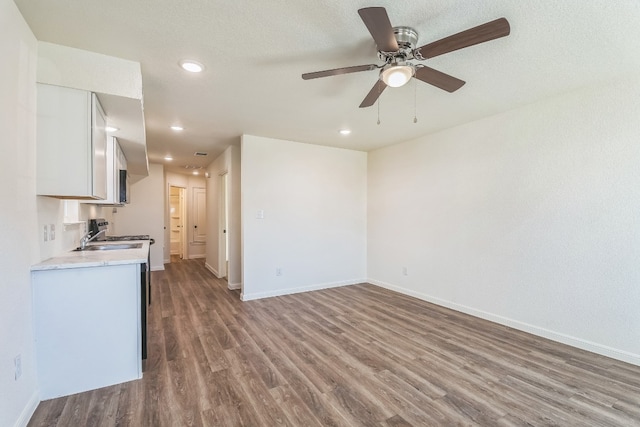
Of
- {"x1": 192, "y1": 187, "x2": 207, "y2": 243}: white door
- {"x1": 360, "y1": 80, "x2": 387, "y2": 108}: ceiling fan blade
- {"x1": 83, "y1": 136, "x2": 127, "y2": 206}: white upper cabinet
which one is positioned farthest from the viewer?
{"x1": 192, "y1": 187, "x2": 207, "y2": 243}: white door

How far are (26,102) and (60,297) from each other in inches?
51.4

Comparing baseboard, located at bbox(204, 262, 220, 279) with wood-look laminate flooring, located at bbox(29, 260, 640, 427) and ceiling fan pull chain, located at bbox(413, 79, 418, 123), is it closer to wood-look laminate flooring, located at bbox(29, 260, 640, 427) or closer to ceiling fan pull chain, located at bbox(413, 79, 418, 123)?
wood-look laminate flooring, located at bbox(29, 260, 640, 427)

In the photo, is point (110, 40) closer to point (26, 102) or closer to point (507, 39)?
point (26, 102)

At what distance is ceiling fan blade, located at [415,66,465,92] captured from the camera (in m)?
1.96

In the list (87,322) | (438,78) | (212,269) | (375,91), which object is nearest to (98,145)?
(87,322)

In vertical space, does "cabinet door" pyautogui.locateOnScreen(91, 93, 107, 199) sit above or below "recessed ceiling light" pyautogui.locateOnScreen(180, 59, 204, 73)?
below

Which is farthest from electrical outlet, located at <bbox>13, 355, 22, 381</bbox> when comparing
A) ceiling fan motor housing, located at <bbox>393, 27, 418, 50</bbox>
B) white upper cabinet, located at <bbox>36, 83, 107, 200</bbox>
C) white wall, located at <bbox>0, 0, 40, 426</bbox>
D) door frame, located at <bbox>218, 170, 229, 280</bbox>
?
door frame, located at <bbox>218, 170, 229, 280</bbox>

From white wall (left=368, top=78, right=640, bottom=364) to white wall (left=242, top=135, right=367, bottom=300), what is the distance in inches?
46.0

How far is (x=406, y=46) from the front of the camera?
189 cm

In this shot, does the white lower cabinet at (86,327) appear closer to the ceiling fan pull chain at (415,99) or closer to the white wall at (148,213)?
the ceiling fan pull chain at (415,99)

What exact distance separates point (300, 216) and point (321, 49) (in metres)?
2.99

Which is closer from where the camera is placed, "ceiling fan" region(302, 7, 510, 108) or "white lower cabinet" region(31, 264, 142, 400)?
"ceiling fan" region(302, 7, 510, 108)

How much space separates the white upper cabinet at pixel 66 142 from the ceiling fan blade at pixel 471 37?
234 centimetres

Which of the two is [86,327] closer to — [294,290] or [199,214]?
[294,290]
